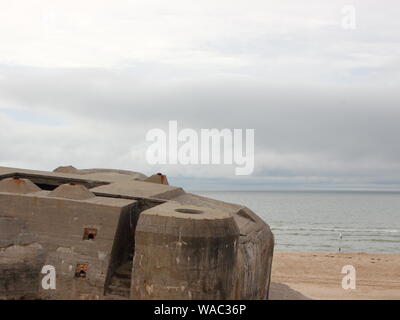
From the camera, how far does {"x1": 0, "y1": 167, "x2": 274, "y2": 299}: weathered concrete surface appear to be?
7570mm

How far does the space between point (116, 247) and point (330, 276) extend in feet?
32.3

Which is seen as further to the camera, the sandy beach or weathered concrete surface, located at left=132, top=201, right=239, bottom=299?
the sandy beach

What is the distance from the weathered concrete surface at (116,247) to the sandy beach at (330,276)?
15.1ft

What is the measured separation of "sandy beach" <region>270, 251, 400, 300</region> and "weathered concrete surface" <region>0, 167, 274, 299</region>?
15.1ft

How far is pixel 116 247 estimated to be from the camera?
8.51 m

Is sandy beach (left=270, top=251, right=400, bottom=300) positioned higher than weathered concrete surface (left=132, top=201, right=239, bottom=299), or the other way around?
weathered concrete surface (left=132, top=201, right=239, bottom=299)

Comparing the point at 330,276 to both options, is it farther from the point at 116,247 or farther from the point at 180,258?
the point at 180,258

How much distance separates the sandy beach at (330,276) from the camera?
13766 millimetres

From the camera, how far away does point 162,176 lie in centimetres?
1256

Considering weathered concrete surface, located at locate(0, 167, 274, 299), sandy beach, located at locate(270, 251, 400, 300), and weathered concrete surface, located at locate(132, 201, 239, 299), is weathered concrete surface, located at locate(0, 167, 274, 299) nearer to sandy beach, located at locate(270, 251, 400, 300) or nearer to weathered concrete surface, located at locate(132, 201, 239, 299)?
weathered concrete surface, located at locate(132, 201, 239, 299)

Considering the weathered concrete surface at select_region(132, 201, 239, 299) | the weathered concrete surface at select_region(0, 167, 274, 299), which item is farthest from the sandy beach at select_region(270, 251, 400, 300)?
the weathered concrete surface at select_region(132, 201, 239, 299)

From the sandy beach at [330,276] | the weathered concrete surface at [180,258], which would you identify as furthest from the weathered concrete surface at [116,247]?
the sandy beach at [330,276]
